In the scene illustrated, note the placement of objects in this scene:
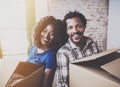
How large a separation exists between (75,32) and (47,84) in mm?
425

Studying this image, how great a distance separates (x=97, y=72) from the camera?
105cm

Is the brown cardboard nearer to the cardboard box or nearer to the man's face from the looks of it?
the cardboard box

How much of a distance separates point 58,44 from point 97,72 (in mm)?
383

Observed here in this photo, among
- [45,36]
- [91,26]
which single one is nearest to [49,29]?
[45,36]

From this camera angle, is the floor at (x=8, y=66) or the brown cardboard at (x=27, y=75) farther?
the floor at (x=8, y=66)

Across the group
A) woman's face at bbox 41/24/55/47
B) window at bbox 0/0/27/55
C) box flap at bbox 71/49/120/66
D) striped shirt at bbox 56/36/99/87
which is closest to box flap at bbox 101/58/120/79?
box flap at bbox 71/49/120/66

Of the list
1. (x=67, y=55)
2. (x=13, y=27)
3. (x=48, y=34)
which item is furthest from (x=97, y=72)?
(x=13, y=27)

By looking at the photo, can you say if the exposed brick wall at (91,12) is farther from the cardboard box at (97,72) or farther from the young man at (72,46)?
the cardboard box at (97,72)

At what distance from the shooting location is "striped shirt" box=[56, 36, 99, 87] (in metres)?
1.33

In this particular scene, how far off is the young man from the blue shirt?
4cm

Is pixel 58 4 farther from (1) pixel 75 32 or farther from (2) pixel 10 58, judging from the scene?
(2) pixel 10 58

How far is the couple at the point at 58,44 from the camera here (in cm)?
129

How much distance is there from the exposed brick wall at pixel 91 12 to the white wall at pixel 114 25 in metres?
0.03

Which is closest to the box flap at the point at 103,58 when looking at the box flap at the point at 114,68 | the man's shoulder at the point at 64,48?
the box flap at the point at 114,68
